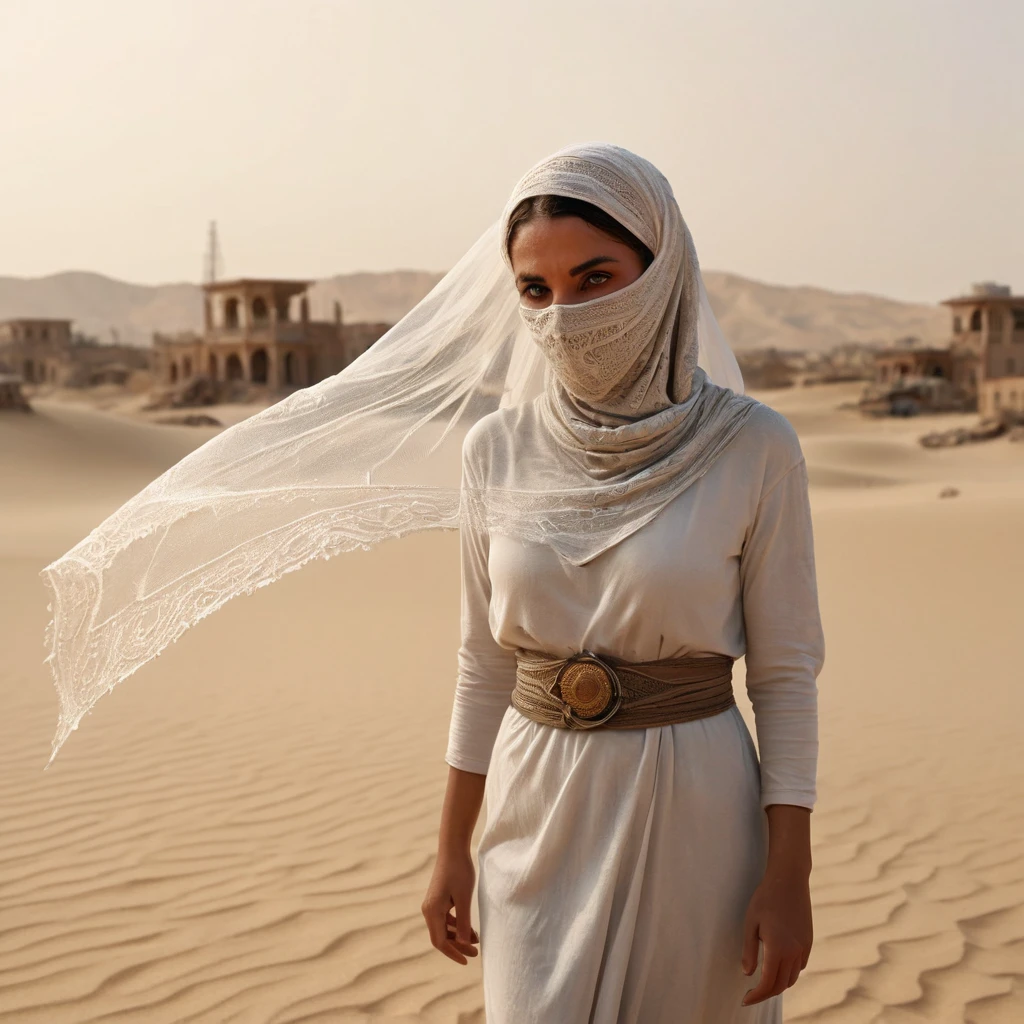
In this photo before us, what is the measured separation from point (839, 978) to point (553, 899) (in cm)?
272

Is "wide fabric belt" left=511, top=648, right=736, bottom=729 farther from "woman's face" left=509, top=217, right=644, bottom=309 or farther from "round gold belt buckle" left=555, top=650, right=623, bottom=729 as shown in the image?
"woman's face" left=509, top=217, right=644, bottom=309

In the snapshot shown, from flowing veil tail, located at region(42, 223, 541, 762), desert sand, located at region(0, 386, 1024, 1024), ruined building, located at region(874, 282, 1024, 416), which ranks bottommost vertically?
desert sand, located at region(0, 386, 1024, 1024)

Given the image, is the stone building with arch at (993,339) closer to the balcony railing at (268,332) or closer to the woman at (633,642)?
the balcony railing at (268,332)

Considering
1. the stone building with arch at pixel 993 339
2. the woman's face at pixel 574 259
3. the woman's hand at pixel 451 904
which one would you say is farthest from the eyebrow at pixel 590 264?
the stone building with arch at pixel 993 339

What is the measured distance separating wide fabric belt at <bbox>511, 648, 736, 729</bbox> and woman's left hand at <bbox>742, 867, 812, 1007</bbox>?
29 centimetres

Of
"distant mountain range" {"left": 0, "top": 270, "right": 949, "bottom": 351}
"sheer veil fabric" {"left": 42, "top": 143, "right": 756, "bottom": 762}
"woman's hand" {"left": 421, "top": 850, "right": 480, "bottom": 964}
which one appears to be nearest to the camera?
"sheer veil fabric" {"left": 42, "top": 143, "right": 756, "bottom": 762}

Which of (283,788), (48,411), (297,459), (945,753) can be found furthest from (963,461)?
(297,459)

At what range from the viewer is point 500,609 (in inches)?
84.4

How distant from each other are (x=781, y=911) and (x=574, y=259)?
3.49 ft

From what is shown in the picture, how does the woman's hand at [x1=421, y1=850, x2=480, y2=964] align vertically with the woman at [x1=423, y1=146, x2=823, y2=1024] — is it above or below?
below

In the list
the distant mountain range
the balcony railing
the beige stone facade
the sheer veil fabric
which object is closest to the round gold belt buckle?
the sheer veil fabric

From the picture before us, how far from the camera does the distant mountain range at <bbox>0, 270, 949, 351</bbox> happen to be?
135625mm

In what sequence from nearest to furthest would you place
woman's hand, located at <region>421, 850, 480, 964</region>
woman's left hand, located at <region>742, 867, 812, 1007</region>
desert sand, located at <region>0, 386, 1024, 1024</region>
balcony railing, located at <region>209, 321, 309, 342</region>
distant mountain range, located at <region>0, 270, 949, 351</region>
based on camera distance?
woman's left hand, located at <region>742, 867, 812, 1007</region> → woman's hand, located at <region>421, 850, 480, 964</region> → desert sand, located at <region>0, 386, 1024, 1024</region> → balcony railing, located at <region>209, 321, 309, 342</region> → distant mountain range, located at <region>0, 270, 949, 351</region>

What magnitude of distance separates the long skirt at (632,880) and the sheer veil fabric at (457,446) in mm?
358
